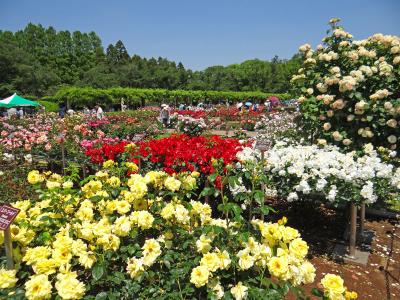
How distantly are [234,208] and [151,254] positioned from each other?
0.55m

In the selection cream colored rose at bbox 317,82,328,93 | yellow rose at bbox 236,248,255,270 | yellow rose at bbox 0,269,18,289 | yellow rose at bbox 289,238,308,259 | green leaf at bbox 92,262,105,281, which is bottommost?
yellow rose at bbox 0,269,18,289

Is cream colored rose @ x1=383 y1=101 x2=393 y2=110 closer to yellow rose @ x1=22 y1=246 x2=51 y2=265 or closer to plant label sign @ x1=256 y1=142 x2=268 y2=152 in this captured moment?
plant label sign @ x1=256 y1=142 x2=268 y2=152

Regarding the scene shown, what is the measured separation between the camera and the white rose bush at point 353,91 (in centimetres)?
459

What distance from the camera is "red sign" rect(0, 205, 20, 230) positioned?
1.80 meters

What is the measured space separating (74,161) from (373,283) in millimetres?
6343

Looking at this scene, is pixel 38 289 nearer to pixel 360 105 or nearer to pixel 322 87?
pixel 360 105

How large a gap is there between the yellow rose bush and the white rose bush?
3.26 metres

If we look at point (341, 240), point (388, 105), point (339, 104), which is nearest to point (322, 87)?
point (339, 104)

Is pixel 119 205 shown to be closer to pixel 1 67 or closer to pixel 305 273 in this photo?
pixel 305 273

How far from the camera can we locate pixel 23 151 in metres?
7.63

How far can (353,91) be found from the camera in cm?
468

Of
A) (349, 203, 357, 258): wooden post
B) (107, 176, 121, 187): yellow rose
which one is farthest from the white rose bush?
(107, 176, 121, 187): yellow rose

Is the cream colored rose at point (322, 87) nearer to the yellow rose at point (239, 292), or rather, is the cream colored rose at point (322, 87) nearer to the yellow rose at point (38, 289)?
the yellow rose at point (239, 292)

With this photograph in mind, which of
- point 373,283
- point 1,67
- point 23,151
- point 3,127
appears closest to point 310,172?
point 373,283
